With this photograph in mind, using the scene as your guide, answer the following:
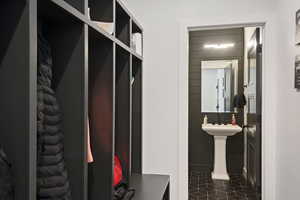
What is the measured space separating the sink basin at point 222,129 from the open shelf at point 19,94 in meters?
3.47

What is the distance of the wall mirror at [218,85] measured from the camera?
4242 mm

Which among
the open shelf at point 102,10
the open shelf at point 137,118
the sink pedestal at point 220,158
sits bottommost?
the sink pedestal at point 220,158

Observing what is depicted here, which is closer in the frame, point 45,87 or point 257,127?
point 45,87

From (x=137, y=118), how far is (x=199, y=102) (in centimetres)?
239

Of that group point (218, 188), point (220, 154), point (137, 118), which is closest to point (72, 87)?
point (137, 118)

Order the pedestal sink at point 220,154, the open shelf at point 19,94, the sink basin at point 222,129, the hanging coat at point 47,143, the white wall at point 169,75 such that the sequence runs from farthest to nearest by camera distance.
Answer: the pedestal sink at point 220,154
the sink basin at point 222,129
the white wall at point 169,75
the hanging coat at point 47,143
the open shelf at point 19,94

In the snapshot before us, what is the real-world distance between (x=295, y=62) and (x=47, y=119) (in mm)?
1653

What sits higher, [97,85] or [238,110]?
[97,85]

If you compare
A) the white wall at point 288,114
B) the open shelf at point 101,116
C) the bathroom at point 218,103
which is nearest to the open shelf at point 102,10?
the open shelf at point 101,116

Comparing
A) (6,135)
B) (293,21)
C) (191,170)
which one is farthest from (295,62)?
(191,170)

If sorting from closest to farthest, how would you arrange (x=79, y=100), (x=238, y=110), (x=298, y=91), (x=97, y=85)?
(x=79, y=100), (x=97, y=85), (x=298, y=91), (x=238, y=110)

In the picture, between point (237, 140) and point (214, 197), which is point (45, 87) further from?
point (237, 140)

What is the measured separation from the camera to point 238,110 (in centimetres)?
421

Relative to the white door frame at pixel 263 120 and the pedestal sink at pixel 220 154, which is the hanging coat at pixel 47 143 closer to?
the white door frame at pixel 263 120
